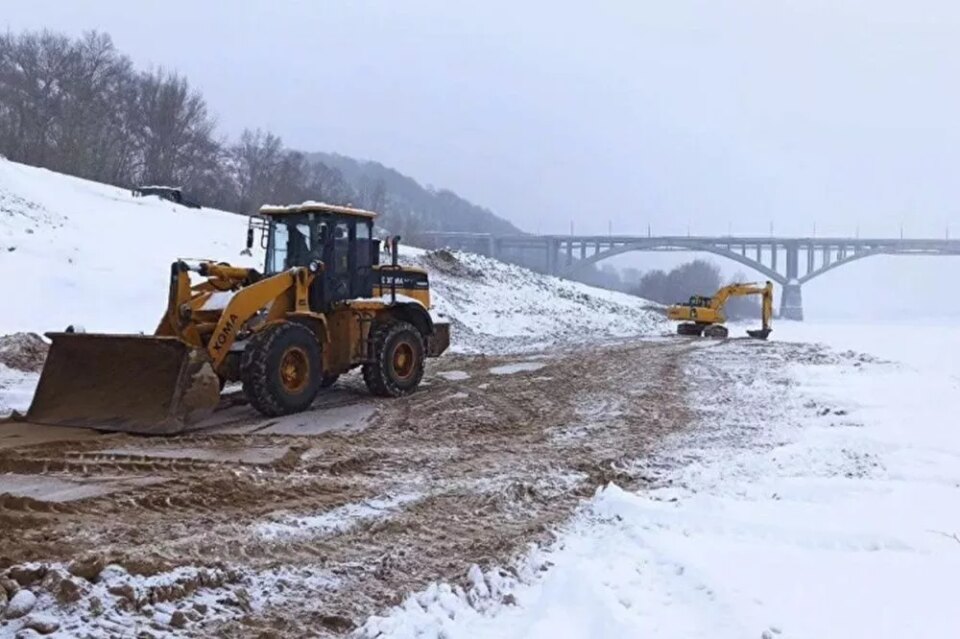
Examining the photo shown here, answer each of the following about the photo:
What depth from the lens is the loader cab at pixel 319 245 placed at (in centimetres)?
1131

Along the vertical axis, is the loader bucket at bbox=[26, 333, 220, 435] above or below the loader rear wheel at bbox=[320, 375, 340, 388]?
above

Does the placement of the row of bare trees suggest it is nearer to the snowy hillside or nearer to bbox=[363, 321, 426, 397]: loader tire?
the snowy hillside

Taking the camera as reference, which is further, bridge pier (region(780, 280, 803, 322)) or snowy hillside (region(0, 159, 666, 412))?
bridge pier (region(780, 280, 803, 322))

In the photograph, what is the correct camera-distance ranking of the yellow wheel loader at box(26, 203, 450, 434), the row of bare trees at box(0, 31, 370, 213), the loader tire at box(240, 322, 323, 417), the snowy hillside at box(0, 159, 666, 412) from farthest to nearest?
1. the row of bare trees at box(0, 31, 370, 213)
2. the snowy hillside at box(0, 159, 666, 412)
3. the loader tire at box(240, 322, 323, 417)
4. the yellow wheel loader at box(26, 203, 450, 434)

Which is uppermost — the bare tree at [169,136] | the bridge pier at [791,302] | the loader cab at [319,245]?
the bare tree at [169,136]

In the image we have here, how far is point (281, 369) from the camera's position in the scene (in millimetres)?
9969

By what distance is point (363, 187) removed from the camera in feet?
374

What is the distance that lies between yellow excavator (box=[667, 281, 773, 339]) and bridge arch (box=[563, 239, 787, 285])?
44179 mm

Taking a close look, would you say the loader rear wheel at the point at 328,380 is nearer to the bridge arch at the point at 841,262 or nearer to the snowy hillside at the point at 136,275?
the snowy hillside at the point at 136,275

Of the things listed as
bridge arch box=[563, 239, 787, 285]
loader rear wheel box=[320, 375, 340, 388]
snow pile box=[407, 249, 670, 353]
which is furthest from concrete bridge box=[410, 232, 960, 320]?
loader rear wheel box=[320, 375, 340, 388]

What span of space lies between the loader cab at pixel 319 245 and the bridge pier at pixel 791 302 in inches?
2376

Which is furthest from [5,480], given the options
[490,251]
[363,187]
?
[363,187]

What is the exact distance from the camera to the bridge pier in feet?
220

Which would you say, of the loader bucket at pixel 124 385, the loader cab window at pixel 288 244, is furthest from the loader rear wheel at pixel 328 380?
the loader bucket at pixel 124 385
